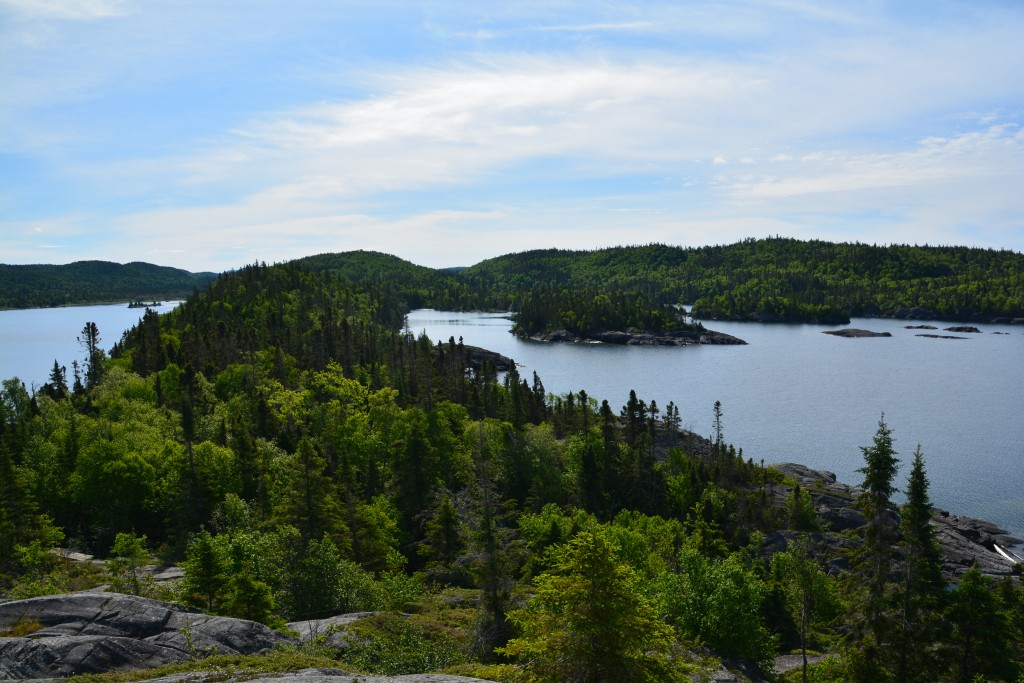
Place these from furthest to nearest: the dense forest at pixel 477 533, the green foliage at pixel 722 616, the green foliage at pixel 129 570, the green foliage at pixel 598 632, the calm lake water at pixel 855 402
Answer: the calm lake water at pixel 855 402 < the green foliage at pixel 722 616 < the green foliage at pixel 129 570 < the dense forest at pixel 477 533 < the green foliage at pixel 598 632

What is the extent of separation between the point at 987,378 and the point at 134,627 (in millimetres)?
174729

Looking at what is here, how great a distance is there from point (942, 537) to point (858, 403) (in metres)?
Answer: 66.8

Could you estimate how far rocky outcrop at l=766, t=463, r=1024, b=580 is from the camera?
→ 2477 inches

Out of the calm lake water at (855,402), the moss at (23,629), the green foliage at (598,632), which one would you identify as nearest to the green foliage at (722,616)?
the green foliage at (598,632)

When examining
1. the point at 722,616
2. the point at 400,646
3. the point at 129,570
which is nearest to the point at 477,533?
→ the point at 400,646

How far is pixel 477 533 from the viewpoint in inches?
1335

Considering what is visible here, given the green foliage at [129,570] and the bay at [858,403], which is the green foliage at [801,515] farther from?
the green foliage at [129,570]

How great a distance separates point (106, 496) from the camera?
5688 centimetres

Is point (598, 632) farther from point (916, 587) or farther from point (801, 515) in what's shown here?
point (801, 515)

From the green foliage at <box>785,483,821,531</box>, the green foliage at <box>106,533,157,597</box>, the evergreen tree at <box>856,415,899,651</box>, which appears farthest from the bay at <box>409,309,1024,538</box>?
the green foliage at <box>106,533,157,597</box>

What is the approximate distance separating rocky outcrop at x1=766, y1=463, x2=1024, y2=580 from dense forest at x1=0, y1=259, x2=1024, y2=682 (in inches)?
32.2

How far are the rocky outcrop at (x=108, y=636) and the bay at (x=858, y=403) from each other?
219 ft

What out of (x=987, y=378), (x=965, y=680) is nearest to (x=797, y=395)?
(x=987, y=378)

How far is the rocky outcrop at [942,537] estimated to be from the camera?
62906 mm
